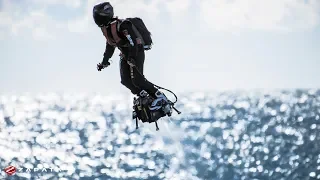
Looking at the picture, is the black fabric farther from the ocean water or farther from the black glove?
the ocean water

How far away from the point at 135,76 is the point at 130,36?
682 millimetres

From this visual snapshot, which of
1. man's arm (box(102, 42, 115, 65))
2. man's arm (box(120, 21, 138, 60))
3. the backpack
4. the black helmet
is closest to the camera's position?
the black helmet

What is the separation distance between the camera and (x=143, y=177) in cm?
5709

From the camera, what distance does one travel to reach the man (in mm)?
9109

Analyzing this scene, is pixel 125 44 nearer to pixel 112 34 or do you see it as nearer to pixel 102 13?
pixel 112 34

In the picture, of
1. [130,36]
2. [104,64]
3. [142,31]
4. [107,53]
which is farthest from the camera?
[104,64]

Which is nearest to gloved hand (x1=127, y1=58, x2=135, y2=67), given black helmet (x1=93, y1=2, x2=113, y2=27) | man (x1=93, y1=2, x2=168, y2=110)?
man (x1=93, y1=2, x2=168, y2=110)

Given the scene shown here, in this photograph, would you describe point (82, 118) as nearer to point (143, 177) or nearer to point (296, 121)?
point (296, 121)

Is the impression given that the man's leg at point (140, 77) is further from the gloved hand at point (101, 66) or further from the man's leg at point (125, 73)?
the gloved hand at point (101, 66)

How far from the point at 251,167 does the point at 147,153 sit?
13.7m

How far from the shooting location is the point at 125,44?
947 centimetres

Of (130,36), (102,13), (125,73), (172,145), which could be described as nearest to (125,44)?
(130,36)

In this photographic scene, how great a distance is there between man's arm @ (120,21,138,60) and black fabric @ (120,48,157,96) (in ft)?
0.28

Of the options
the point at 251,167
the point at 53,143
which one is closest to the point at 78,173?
the point at 251,167
